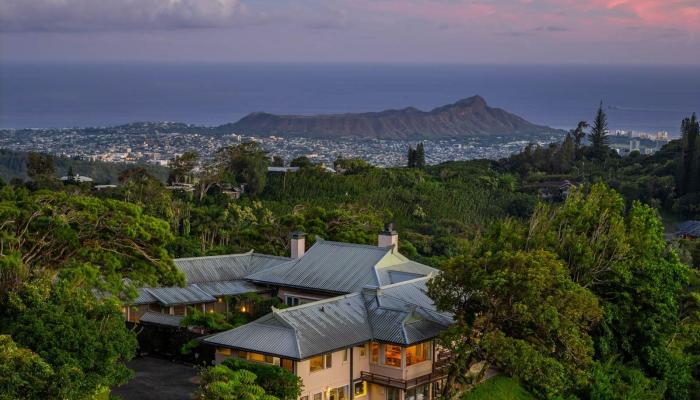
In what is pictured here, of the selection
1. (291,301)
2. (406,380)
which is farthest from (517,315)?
(291,301)

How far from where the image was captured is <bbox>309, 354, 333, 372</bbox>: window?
26.9m

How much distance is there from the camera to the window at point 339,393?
90.3 feet

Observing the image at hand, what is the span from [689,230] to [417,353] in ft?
124

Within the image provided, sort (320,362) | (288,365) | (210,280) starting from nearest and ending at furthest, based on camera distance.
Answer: (288,365)
(320,362)
(210,280)

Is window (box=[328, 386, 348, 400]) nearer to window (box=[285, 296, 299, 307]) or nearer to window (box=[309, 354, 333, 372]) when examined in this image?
window (box=[309, 354, 333, 372])

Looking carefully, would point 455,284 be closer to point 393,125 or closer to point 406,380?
point 406,380

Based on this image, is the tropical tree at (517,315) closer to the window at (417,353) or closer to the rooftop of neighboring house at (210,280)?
the window at (417,353)

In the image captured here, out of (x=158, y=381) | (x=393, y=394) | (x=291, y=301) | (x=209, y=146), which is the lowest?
(x=209, y=146)

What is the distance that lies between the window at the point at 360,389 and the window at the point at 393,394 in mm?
687

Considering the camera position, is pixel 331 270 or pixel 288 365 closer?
pixel 288 365

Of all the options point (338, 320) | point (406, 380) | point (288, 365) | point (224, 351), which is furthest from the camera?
point (338, 320)

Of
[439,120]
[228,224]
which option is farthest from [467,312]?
[439,120]

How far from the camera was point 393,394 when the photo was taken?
28.5 meters

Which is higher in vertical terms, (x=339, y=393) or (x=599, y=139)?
(x=599, y=139)
